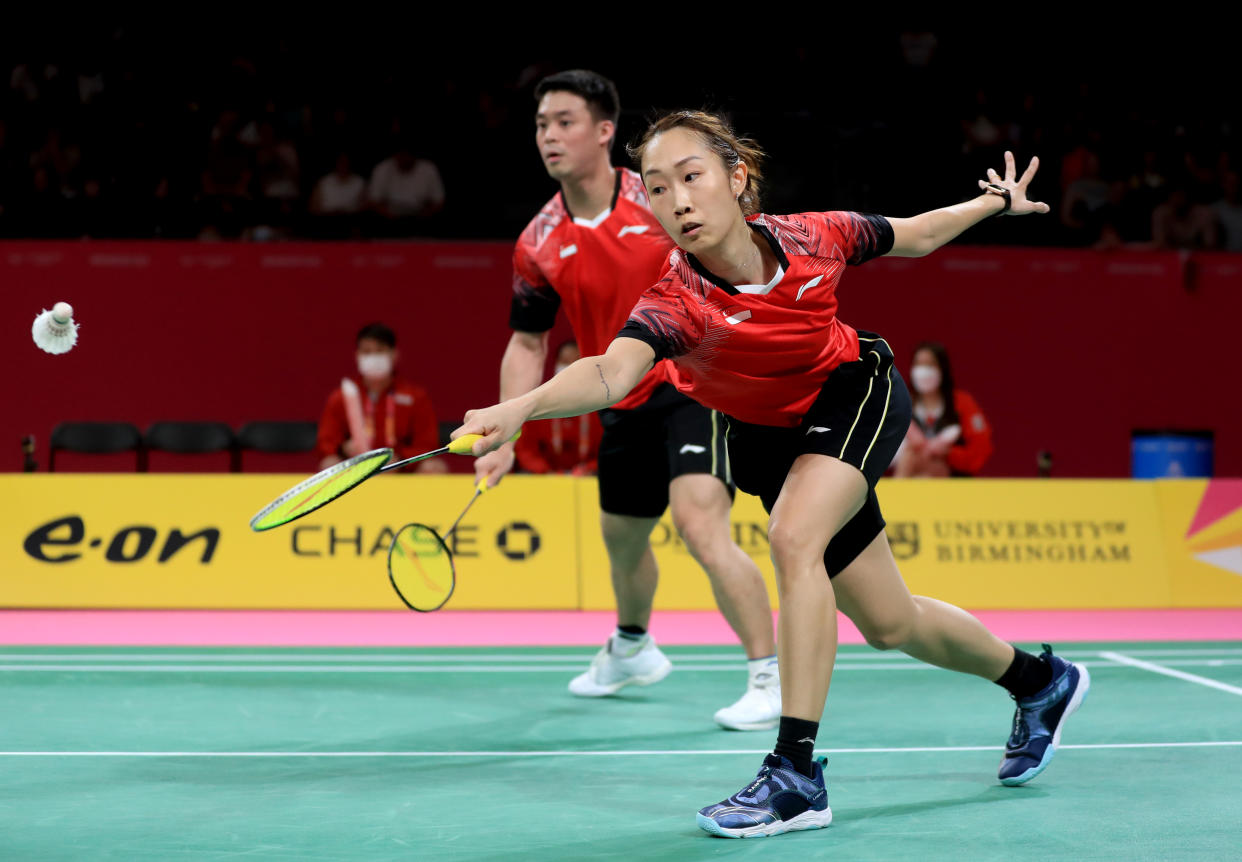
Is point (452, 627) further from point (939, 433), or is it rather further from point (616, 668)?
point (939, 433)

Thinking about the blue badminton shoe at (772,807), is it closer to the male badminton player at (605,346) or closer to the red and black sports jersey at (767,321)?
the red and black sports jersey at (767,321)

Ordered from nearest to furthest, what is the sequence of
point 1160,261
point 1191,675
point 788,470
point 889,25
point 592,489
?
point 788,470
point 1191,675
point 592,489
point 1160,261
point 889,25

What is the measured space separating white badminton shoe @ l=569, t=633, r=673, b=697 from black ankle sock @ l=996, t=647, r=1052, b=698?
1.69 meters

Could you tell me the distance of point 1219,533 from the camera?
8.10 meters

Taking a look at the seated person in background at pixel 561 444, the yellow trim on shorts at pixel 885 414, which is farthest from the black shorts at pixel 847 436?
the seated person in background at pixel 561 444

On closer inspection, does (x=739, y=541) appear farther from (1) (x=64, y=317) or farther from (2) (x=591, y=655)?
(1) (x=64, y=317)

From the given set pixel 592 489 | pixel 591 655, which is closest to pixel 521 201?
pixel 592 489

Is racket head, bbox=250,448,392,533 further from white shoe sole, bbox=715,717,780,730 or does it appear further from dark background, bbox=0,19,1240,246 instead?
dark background, bbox=0,19,1240,246

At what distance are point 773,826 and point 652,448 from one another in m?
1.89

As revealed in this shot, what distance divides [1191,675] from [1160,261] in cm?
652

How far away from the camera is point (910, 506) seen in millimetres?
8000

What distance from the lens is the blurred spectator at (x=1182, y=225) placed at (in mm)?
11812

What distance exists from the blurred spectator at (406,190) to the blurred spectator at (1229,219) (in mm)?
6449

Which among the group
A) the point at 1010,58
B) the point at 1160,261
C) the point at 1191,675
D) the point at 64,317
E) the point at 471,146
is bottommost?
the point at 1191,675
